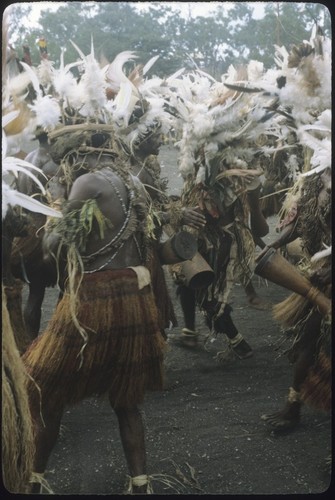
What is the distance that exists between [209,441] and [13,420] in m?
1.34

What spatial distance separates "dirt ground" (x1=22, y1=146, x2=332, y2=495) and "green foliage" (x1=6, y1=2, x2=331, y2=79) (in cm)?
175

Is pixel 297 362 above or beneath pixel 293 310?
beneath

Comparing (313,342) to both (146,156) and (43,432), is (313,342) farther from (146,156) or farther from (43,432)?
(146,156)

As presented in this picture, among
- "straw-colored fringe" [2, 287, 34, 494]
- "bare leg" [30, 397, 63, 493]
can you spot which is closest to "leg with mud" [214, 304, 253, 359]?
"bare leg" [30, 397, 63, 493]

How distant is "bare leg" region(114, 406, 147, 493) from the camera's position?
247cm

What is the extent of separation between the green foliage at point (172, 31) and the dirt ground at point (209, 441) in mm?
1750

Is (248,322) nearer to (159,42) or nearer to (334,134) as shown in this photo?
(159,42)

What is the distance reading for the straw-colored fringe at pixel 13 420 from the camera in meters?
1.89

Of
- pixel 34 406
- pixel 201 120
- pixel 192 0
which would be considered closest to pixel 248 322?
pixel 201 120

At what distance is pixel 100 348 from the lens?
96.9 inches

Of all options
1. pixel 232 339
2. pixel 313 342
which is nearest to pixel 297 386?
pixel 313 342

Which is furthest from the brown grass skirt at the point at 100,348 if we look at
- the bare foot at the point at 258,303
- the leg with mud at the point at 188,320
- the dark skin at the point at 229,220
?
the bare foot at the point at 258,303

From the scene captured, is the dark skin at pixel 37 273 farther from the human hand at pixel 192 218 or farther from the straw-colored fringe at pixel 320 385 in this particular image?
the straw-colored fringe at pixel 320 385

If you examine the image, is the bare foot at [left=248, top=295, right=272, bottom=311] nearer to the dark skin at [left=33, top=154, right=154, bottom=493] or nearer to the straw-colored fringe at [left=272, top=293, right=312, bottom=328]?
the straw-colored fringe at [left=272, top=293, right=312, bottom=328]
